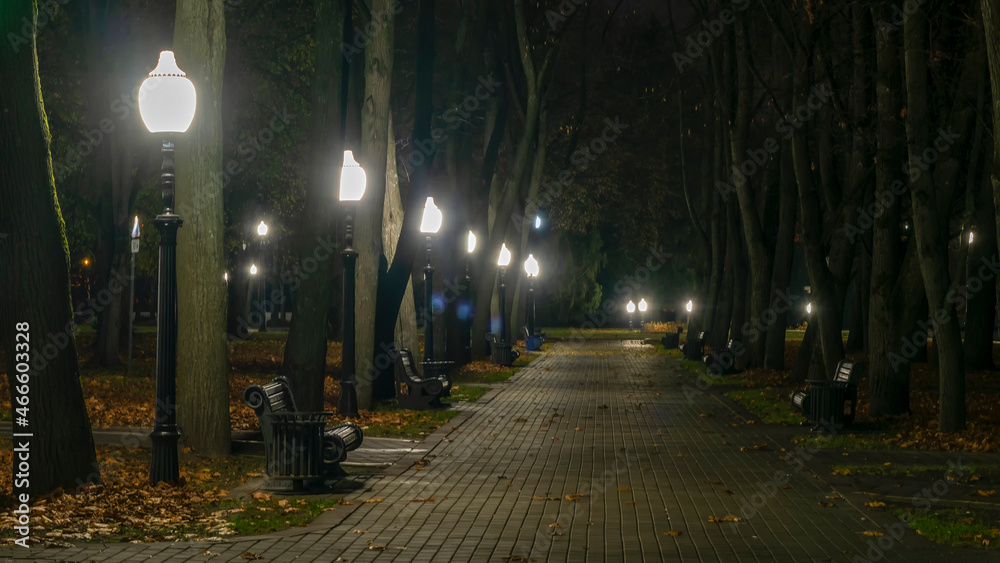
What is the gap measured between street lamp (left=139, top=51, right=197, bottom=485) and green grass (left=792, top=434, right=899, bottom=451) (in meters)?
8.31

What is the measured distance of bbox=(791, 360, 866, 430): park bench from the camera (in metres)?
17.5

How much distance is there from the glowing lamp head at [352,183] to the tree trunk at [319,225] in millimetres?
612

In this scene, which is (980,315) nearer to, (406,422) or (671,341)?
(671,341)

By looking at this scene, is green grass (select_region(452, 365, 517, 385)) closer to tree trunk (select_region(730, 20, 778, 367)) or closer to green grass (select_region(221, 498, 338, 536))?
tree trunk (select_region(730, 20, 778, 367))

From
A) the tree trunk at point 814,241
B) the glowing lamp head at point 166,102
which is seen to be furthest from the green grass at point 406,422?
the tree trunk at point 814,241

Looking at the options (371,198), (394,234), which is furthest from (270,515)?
(394,234)

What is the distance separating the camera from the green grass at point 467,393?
75.5 ft

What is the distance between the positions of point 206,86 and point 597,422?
27.8ft

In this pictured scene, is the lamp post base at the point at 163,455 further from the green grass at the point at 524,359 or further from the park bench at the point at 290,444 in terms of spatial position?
the green grass at the point at 524,359

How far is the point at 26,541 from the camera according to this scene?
848 cm

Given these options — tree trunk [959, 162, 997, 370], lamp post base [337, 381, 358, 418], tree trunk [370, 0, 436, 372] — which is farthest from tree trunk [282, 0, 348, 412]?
tree trunk [959, 162, 997, 370]

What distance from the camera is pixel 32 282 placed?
1002 centimetres

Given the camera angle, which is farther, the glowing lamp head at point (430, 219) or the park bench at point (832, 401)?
the glowing lamp head at point (430, 219)

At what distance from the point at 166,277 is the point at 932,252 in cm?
1059
